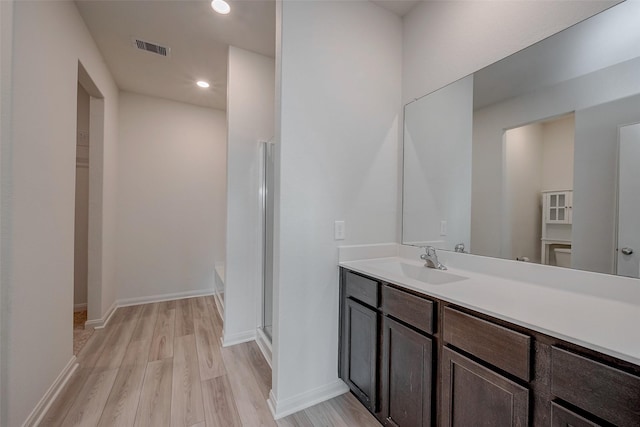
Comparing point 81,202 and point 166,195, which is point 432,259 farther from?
point 81,202

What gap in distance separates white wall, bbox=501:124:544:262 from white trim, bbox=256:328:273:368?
1919 mm

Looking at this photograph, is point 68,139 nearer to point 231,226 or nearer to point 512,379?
point 231,226

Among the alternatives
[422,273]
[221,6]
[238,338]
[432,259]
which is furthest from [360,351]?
[221,6]

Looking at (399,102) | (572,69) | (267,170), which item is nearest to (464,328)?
(572,69)

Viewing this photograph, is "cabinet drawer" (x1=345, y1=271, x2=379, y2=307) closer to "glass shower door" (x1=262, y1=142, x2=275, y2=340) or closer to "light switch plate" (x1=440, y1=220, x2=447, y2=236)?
"light switch plate" (x1=440, y1=220, x2=447, y2=236)

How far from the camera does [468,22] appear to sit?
5.28 feet

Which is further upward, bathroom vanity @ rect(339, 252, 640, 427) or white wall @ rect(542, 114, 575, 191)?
white wall @ rect(542, 114, 575, 191)

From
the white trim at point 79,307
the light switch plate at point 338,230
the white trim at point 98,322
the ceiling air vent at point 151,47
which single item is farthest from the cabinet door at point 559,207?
the white trim at point 79,307

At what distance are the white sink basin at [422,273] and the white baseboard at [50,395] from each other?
2220 millimetres

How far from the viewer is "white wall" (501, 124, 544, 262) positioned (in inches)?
52.3

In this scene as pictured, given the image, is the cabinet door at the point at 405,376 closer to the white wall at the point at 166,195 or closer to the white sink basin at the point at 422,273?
the white sink basin at the point at 422,273

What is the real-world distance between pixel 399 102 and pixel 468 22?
0.63 m

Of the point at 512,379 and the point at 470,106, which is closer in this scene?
the point at 512,379

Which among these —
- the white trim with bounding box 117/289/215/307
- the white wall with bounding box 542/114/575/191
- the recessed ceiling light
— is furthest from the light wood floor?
the recessed ceiling light
